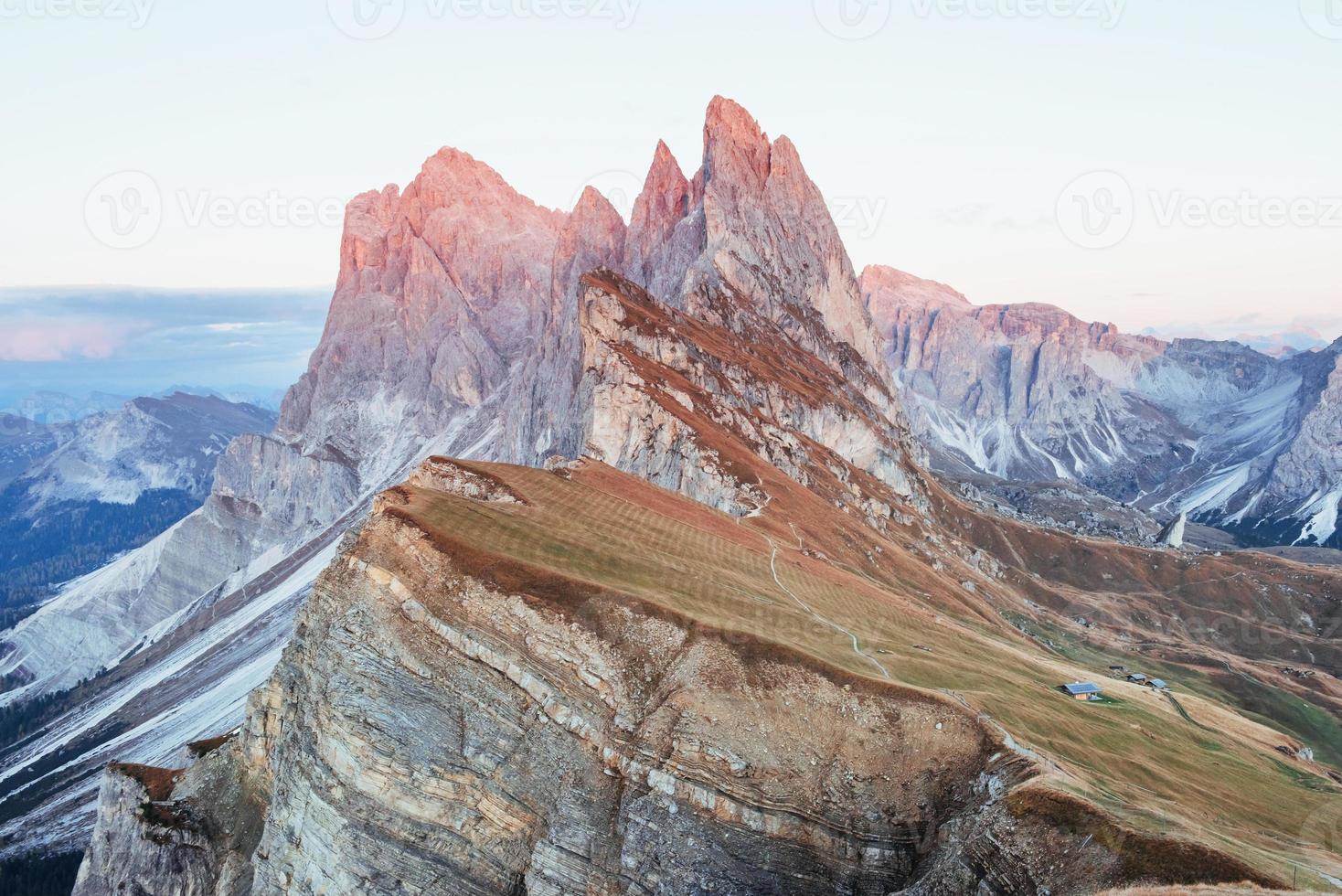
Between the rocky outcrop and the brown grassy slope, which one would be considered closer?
the brown grassy slope

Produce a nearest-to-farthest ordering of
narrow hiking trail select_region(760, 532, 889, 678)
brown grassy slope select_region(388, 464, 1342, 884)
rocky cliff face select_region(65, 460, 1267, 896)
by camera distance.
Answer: rocky cliff face select_region(65, 460, 1267, 896), brown grassy slope select_region(388, 464, 1342, 884), narrow hiking trail select_region(760, 532, 889, 678)

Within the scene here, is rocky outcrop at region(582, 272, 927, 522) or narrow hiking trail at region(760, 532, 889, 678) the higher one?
rocky outcrop at region(582, 272, 927, 522)

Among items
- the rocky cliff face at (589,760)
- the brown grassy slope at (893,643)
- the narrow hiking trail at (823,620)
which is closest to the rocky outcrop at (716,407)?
the narrow hiking trail at (823,620)

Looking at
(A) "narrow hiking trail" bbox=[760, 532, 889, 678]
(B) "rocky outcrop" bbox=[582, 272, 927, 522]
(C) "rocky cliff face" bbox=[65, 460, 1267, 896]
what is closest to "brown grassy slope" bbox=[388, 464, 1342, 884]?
(A) "narrow hiking trail" bbox=[760, 532, 889, 678]

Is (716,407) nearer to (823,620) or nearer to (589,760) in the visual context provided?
(823,620)

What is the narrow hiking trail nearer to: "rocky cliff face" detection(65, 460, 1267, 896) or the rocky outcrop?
"rocky cliff face" detection(65, 460, 1267, 896)

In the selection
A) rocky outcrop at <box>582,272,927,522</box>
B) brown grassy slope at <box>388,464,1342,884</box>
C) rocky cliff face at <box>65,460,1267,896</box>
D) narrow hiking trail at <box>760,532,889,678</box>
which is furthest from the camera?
rocky outcrop at <box>582,272,927,522</box>

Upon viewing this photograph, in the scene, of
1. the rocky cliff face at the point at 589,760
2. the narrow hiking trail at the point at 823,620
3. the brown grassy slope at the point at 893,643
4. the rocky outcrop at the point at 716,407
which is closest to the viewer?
the rocky cliff face at the point at 589,760

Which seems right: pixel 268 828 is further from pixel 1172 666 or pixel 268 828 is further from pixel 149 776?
pixel 1172 666

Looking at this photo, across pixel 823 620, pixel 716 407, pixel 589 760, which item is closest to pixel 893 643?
pixel 823 620

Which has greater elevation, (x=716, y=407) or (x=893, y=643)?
(x=716, y=407)

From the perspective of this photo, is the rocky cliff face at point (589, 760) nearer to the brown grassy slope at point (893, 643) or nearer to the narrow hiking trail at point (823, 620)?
the brown grassy slope at point (893, 643)
